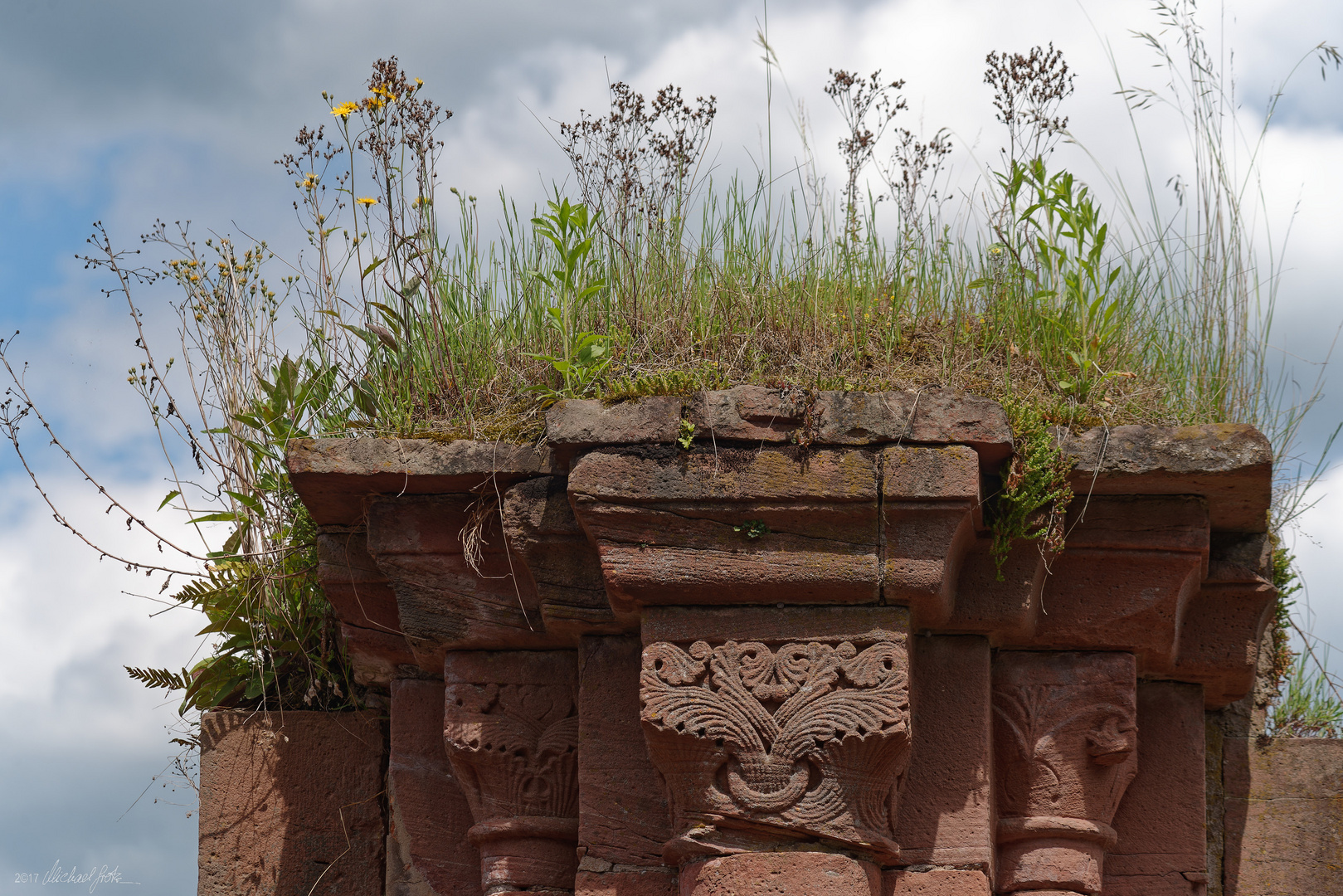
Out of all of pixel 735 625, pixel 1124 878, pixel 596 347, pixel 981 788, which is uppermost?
pixel 596 347

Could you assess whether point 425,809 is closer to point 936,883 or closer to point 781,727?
point 781,727

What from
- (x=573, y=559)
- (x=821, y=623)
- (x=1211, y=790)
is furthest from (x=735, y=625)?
(x=1211, y=790)

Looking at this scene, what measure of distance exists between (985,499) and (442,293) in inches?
63.4

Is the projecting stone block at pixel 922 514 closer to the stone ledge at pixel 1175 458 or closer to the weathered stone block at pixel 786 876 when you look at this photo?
the stone ledge at pixel 1175 458

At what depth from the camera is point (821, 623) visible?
3068 millimetres

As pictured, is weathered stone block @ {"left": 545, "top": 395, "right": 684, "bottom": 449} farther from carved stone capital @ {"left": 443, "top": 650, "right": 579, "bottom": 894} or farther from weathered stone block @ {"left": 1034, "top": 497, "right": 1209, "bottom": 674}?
weathered stone block @ {"left": 1034, "top": 497, "right": 1209, "bottom": 674}

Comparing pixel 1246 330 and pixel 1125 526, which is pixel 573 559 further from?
pixel 1246 330

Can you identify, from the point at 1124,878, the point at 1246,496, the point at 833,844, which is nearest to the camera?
the point at 833,844

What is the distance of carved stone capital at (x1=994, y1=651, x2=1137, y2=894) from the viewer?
3.36 meters

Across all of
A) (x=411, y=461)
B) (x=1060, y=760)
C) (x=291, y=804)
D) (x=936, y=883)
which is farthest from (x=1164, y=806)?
(x=291, y=804)

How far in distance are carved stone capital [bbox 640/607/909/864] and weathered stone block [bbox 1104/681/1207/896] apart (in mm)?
893

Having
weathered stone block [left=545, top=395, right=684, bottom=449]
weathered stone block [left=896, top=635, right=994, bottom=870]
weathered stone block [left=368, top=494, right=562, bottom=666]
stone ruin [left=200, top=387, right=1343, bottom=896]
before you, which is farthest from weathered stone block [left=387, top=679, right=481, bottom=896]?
weathered stone block [left=896, top=635, right=994, bottom=870]

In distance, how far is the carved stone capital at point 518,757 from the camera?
11.5 ft

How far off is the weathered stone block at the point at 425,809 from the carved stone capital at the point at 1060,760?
1451 millimetres
